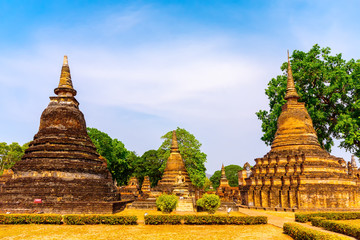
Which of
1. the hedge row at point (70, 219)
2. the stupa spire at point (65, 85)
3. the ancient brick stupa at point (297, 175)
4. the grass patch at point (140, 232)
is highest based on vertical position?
the stupa spire at point (65, 85)

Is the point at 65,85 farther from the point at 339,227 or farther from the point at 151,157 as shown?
the point at 151,157

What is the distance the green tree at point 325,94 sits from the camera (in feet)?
101

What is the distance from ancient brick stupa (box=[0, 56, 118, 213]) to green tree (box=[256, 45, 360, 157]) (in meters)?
21.7

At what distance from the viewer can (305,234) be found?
10312 mm

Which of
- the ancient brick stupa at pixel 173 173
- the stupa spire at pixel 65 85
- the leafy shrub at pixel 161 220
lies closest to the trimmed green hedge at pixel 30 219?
the leafy shrub at pixel 161 220

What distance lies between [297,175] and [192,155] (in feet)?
92.4

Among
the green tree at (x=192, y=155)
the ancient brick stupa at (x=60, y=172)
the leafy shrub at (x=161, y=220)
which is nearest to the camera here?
the leafy shrub at (x=161, y=220)

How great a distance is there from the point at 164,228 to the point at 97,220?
3554mm

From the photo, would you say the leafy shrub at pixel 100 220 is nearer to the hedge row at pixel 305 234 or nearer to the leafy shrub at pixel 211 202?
the leafy shrub at pixel 211 202

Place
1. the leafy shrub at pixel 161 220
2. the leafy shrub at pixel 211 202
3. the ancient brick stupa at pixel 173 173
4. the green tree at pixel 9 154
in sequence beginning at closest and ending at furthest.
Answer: the leafy shrub at pixel 161 220 → the leafy shrub at pixel 211 202 → the ancient brick stupa at pixel 173 173 → the green tree at pixel 9 154

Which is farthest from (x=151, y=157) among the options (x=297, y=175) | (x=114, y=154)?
(x=297, y=175)

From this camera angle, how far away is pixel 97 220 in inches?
577

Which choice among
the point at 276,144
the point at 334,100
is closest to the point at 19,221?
the point at 276,144

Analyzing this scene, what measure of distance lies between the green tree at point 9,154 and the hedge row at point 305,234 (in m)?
61.9
